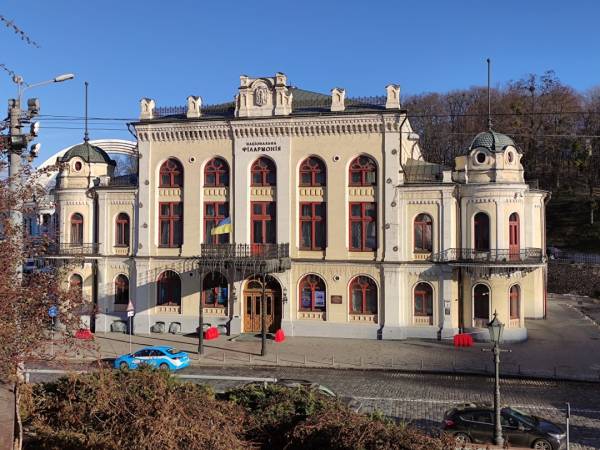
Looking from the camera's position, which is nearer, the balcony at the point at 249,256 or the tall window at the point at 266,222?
the balcony at the point at 249,256

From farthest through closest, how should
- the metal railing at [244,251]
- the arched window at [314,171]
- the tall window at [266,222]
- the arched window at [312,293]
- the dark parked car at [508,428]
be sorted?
1. the tall window at [266,222]
2. the arched window at [314,171]
3. the arched window at [312,293]
4. the metal railing at [244,251]
5. the dark parked car at [508,428]

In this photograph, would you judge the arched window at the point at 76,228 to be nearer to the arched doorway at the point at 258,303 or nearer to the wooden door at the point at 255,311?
the arched doorway at the point at 258,303

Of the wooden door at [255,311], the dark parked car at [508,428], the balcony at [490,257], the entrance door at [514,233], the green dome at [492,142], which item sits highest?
the green dome at [492,142]

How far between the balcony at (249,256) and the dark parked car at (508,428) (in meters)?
16.1

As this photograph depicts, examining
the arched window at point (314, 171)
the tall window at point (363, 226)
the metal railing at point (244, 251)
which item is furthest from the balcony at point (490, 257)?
the metal railing at point (244, 251)

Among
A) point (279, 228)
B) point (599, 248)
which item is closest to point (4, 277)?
point (279, 228)

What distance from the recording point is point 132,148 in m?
51.1

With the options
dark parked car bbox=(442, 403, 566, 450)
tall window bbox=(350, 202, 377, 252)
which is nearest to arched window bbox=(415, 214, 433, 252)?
tall window bbox=(350, 202, 377, 252)

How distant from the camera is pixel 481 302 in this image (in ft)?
103

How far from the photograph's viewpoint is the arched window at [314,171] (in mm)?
33031

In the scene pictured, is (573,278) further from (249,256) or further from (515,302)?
(249,256)

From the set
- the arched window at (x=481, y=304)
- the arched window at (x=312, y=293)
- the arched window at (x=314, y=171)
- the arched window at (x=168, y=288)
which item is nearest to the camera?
the arched window at (x=481, y=304)

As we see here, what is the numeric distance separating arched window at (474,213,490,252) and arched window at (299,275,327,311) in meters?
8.60

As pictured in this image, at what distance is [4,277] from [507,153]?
27.7 meters
